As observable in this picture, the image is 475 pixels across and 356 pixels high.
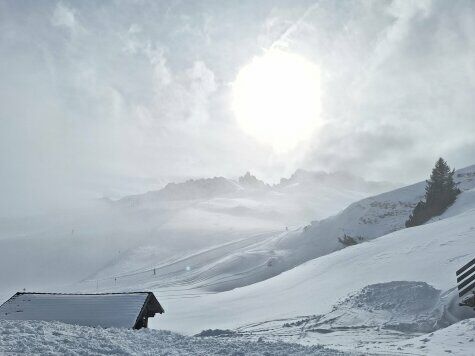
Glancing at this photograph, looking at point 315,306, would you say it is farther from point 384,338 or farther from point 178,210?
point 178,210

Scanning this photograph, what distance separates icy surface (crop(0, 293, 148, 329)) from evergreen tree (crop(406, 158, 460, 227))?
40310mm

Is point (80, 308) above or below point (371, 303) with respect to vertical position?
above

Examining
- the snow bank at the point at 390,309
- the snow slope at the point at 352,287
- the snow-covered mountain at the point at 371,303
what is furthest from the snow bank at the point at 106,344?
the snow bank at the point at 390,309

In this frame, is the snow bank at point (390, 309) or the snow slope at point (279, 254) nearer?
the snow bank at point (390, 309)

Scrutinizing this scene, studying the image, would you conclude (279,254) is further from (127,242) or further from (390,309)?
(127,242)

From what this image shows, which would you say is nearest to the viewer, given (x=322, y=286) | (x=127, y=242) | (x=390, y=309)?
(x=390, y=309)

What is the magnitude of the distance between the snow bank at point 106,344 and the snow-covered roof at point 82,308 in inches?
230

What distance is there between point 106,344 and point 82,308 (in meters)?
9.67

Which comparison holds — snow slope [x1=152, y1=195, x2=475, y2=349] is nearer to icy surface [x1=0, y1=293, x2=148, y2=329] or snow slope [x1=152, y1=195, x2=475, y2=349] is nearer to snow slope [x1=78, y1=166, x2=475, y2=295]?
icy surface [x1=0, y1=293, x2=148, y2=329]

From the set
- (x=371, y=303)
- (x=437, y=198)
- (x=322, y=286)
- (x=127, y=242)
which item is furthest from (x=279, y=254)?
(x=127, y=242)

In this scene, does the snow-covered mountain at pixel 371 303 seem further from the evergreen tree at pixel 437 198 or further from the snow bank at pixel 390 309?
the evergreen tree at pixel 437 198

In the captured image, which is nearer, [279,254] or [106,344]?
[106,344]

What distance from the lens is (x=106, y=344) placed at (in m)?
12.1

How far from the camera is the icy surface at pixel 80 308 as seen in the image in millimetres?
19688
